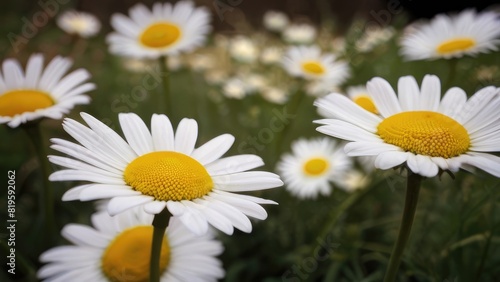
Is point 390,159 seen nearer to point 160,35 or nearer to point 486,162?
point 486,162

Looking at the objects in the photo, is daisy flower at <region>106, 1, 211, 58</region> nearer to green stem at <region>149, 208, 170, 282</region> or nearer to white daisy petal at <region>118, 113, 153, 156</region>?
white daisy petal at <region>118, 113, 153, 156</region>

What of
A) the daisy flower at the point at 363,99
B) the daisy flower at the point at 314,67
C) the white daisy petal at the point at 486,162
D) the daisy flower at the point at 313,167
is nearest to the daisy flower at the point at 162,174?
the white daisy petal at the point at 486,162

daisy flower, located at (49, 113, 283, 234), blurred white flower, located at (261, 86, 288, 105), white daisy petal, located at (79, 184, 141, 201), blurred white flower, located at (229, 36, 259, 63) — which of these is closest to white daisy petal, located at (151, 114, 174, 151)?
daisy flower, located at (49, 113, 283, 234)

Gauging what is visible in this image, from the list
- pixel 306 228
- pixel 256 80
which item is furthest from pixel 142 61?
pixel 306 228

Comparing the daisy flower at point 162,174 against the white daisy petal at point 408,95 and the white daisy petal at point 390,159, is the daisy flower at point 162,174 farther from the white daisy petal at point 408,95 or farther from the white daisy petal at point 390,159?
the white daisy petal at point 408,95

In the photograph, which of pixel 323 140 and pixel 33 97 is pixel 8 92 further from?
pixel 323 140
